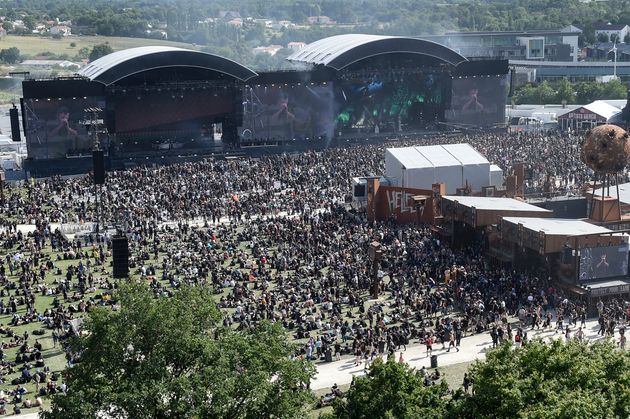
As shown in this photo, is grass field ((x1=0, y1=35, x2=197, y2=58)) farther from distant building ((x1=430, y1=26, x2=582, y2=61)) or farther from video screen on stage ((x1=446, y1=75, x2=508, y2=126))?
video screen on stage ((x1=446, y1=75, x2=508, y2=126))

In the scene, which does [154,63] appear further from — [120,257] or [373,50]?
[120,257]

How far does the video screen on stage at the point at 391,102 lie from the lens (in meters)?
89.2

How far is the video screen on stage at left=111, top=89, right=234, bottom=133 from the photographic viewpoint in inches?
3216

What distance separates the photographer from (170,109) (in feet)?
274

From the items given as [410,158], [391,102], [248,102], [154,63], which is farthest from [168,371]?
[391,102]

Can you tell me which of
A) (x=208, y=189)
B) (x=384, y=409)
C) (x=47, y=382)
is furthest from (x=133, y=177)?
(x=384, y=409)

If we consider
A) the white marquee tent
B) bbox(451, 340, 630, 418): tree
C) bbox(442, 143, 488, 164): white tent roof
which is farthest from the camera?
bbox(442, 143, 488, 164): white tent roof

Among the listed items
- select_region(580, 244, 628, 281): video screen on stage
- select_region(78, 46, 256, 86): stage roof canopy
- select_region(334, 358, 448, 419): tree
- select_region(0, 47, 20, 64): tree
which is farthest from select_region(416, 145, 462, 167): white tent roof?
select_region(0, 47, 20, 64): tree

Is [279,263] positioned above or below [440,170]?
below

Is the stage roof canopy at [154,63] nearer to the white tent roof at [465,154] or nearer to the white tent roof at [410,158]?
the white tent roof at [410,158]

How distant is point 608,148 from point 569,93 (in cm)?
6214

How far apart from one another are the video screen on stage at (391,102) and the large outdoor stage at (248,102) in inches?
3.4

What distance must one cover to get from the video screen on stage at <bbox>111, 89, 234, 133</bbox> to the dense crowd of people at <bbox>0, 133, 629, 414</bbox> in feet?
33.3

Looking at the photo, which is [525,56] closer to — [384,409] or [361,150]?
[361,150]
